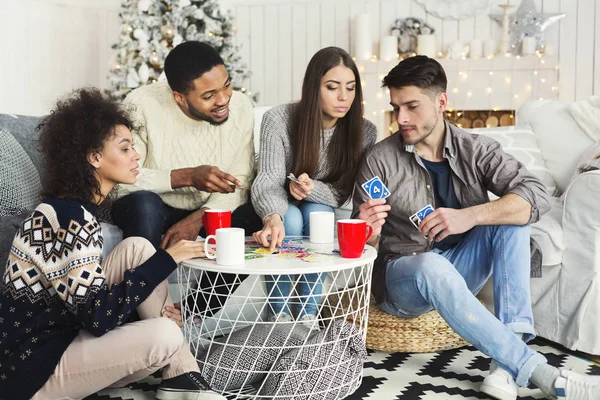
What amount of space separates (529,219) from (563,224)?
1.49ft

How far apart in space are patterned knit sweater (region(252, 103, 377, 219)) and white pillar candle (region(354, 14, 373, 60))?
338cm

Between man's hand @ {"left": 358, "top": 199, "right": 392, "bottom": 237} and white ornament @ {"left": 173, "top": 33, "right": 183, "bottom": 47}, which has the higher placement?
white ornament @ {"left": 173, "top": 33, "right": 183, "bottom": 47}

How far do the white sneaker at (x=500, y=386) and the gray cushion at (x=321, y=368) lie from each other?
361 millimetres

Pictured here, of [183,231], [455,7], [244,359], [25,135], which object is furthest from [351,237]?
[455,7]

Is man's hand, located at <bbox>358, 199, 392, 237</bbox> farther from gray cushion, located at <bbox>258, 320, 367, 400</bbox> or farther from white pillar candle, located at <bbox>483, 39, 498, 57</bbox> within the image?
white pillar candle, located at <bbox>483, 39, 498, 57</bbox>

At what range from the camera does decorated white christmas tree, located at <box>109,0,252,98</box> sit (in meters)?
5.27

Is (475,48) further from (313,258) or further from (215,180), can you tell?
(313,258)

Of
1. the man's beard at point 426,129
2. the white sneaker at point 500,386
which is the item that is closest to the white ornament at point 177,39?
the man's beard at point 426,129

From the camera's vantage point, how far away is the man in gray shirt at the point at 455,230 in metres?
2.08

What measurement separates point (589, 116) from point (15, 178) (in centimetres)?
236

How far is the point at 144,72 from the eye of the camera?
5.32m

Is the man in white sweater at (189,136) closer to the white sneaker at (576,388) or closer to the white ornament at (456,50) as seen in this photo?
the white sneaker at (576,388)

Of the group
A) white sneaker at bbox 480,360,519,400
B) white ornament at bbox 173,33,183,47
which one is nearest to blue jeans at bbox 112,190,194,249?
white sneaker at bbox 480,360,519,400

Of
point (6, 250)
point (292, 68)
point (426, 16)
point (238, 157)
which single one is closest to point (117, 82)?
point (292, 68)
